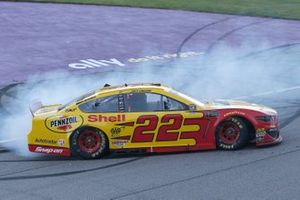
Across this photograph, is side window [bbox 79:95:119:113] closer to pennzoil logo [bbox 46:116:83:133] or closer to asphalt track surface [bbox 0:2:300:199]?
pennzoil logo [bbox 46:116:83:133]

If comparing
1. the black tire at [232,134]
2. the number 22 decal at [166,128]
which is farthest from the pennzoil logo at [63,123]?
the black tire at [232,134]

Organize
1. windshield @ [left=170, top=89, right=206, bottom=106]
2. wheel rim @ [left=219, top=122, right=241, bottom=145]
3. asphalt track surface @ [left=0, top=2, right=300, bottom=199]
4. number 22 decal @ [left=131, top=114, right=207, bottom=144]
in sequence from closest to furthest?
asphalt track surface @ [left=0, top=2, right=300, bottom=199] → number 22 decal @ [left=131, top=114, right=207, bottom=144] → wheel rim @ [left=219, top=122, right=241, bottom=145] → windshield @ [left=170, top=89, right=206, bottom=106]

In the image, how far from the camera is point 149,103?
11109mm

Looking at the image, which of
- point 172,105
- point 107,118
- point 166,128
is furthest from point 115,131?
point 172,105

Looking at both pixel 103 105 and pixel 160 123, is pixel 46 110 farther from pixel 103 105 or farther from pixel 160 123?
pixel 160 123

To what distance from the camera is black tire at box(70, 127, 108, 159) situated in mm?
11008

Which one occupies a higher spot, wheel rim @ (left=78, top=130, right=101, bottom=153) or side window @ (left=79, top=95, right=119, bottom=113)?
side window @ (left=79, top=95, right=119, bottom=113)

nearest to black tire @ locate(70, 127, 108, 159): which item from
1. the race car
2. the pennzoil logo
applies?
the race car

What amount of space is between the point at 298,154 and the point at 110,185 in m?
3.34

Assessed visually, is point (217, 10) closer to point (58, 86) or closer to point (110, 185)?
point (58, 86)

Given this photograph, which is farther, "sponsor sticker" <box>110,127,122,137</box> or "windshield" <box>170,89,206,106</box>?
"windshield" <box>170,89,206,106</box>

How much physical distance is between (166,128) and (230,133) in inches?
44.4

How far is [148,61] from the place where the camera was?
70.2ft

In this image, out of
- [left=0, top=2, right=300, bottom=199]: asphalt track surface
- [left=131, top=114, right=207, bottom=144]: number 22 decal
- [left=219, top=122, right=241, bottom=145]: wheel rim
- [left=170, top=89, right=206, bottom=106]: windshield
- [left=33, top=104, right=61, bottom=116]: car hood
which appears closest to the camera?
[left=0, top=2, right=300, bottom=199]: asphalt track surface
